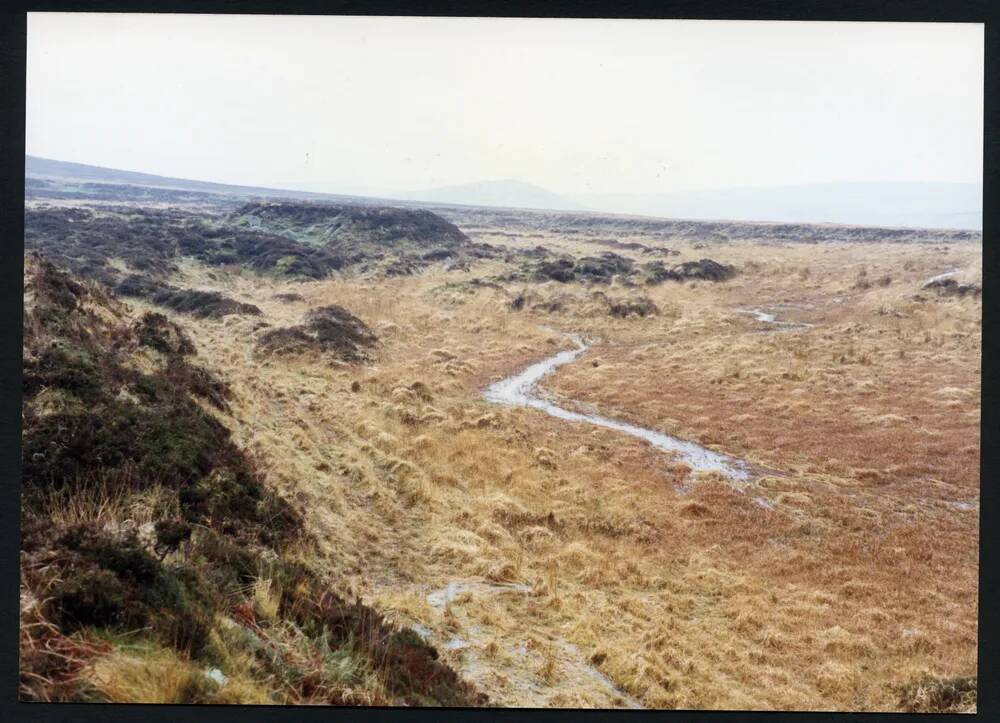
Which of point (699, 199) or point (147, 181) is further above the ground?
point (699, 199)

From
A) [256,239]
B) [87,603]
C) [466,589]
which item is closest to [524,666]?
[466,589]

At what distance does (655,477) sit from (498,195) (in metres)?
7.16

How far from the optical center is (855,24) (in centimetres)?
795

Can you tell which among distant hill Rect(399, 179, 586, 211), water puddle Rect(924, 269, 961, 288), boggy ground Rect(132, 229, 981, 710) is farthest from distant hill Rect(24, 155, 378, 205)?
water puddle Rect(924, 269, 961, 288)

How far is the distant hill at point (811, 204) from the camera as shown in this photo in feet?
37.8

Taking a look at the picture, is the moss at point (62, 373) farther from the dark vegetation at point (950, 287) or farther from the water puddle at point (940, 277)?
the water puddle at point (940, 277)

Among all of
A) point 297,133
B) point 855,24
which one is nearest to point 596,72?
point 855,24

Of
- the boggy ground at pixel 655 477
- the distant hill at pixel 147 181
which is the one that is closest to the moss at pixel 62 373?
the boggy ground at pixel 655 477

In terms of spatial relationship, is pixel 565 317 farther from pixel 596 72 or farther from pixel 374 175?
pixel 596 72

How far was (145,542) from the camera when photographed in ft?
21.1

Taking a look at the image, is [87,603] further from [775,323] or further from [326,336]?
[775,323]

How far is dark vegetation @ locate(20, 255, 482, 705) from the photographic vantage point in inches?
228

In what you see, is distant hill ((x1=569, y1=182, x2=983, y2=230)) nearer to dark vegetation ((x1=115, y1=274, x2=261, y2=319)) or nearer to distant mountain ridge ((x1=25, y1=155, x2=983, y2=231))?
distant mountain ridge ((x1=25, y1=155, x2=983, y2=231))

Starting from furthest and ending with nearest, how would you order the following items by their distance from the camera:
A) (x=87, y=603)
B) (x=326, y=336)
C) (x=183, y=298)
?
(x=326, y=336), (x=183, y=298), (x=87, y=603)
